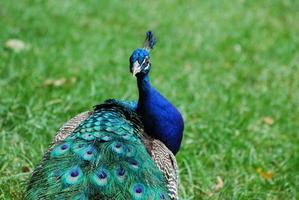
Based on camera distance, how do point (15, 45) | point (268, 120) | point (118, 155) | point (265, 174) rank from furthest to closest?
point (15, 45) → point (268, 120) → point (265, 174) → point (118, 155)

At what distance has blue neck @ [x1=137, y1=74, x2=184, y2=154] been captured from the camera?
3305 mm

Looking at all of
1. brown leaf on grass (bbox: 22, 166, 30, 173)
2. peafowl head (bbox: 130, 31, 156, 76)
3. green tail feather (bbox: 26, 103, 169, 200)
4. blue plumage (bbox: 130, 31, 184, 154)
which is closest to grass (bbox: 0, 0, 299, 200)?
brown leaf on grass (bbox: 22, 166, 30, 173)

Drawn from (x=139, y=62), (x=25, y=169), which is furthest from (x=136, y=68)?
(x=25, y=169)

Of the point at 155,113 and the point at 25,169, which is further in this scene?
the point at 25,169

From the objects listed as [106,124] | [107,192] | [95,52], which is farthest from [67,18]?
[107,192]

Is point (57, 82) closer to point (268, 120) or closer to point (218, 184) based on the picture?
point (218, 184)

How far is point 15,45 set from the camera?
5484 millimetres

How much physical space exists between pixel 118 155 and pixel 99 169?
5.8 inches

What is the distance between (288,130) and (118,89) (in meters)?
1.59

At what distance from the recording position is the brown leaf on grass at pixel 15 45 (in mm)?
5441

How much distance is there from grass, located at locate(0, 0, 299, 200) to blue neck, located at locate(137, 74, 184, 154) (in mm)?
590

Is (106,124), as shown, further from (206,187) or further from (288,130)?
(288,130)

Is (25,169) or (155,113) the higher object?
(155,113)

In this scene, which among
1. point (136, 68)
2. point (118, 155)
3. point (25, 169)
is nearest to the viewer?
point (118, 155)
